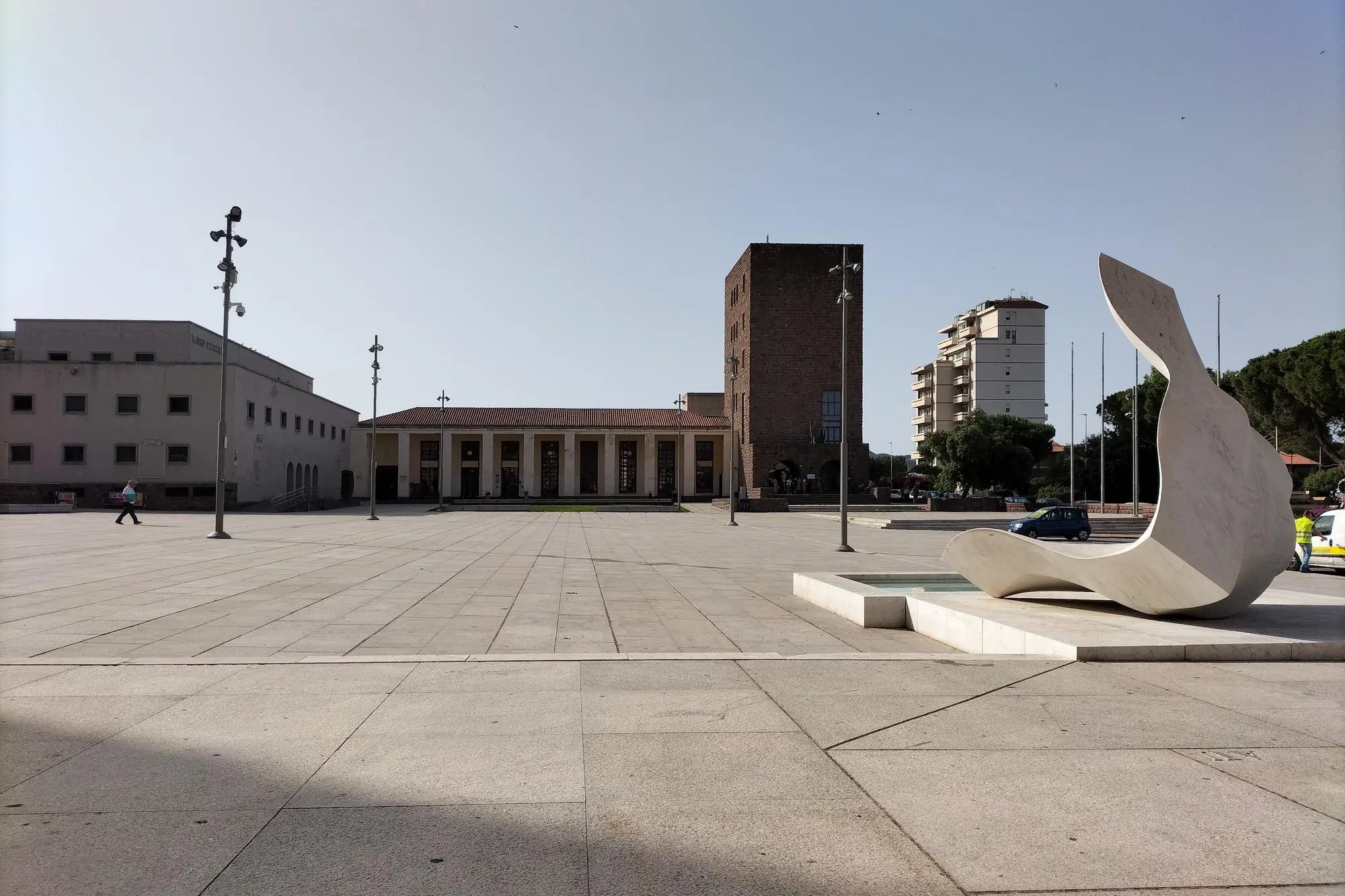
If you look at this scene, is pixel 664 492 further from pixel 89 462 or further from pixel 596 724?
pixel 596 724

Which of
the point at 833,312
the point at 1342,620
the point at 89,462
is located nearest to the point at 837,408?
the point at 833,312

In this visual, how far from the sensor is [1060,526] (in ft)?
112

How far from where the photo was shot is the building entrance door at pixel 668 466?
267 ft

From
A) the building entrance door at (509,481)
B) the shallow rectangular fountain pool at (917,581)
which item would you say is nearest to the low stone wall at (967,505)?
the building entrance door at (509,481)

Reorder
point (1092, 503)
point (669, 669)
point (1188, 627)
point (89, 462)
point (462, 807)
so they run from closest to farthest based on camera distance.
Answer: point (462, 807) → point (669, 669) → point (1188, 627) → point (89, 462) → point (1092, 503)

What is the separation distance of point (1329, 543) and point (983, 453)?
51.6m

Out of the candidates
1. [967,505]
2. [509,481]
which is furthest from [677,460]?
[967,505]

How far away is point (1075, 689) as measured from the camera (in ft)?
22.9

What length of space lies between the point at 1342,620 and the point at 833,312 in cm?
6103

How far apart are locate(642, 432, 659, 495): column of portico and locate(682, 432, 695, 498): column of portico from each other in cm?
242

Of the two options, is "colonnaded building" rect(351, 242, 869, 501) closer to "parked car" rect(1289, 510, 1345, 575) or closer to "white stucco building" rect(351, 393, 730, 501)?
"white stucco building" rect(351, 393, 730, 501)

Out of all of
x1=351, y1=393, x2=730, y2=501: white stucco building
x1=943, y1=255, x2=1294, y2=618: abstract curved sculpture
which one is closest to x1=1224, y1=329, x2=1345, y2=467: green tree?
x1=351, y1=393, x2=730, y2=501: white stucco building

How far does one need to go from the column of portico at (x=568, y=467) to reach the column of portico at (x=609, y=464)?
294cm

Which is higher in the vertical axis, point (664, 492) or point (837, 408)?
point (837, 408)
